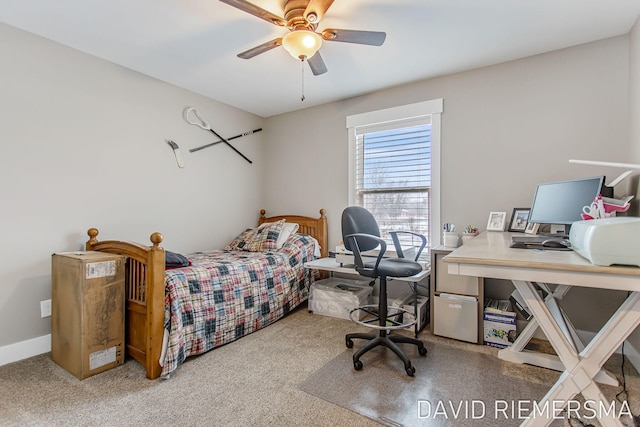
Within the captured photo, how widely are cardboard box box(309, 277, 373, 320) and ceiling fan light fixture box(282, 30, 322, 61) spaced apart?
2107mm

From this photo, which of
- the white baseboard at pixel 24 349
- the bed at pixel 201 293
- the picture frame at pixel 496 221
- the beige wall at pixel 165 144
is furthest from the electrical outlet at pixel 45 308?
the picture frame at pixel 496 221

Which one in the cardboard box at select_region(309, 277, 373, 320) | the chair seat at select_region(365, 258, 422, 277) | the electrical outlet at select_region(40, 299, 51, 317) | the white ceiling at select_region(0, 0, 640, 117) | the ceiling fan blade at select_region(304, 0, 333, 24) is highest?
the white ceiling at select_region(0, 0, 640, 117)

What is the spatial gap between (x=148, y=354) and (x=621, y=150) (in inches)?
140

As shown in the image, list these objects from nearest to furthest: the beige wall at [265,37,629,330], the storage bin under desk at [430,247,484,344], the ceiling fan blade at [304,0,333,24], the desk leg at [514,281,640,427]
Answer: the desk leg at [514,281,640,427] < the ceiling fan blade at [304,0,333,24] < the beige wall at [265,37,629,330] < the storage bin under desk at [430,247,484,344]

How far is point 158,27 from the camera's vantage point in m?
2.17

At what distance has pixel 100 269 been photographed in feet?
6.71

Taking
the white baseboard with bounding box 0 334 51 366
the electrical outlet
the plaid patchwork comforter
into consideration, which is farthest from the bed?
the white baseboard with bounding box 0 334 51 366

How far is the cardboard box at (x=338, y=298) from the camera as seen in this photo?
2986 mm

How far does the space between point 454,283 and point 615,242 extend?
1.52 m

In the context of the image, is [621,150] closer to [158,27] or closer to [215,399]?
[215,399]

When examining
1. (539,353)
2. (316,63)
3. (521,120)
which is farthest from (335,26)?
(539,353)

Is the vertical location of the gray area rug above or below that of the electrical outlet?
below

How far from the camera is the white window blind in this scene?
3127 millimetres

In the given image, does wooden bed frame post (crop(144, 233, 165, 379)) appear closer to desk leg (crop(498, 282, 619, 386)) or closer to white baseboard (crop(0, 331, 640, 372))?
white baseboard (crop(0, 331, 640, 372))
